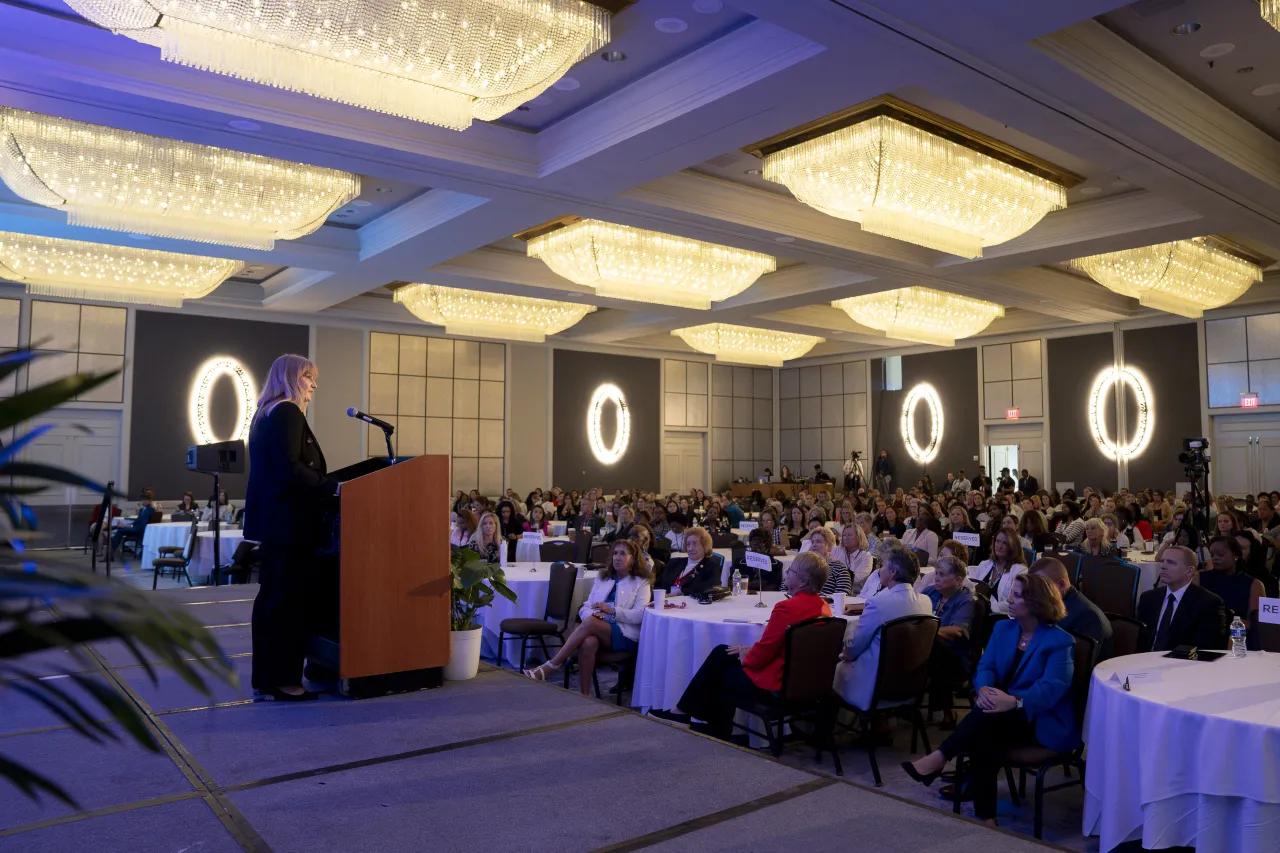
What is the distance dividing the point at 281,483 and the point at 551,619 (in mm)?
4039

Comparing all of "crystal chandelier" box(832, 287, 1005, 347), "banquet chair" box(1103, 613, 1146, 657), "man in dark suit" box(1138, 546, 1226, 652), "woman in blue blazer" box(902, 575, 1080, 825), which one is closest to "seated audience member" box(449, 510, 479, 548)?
"woman in blue blazer" box(902, 575, 1080, 825)

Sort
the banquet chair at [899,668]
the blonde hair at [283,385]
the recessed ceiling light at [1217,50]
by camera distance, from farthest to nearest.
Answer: the recessed ceiling light at [1217,50], the banquet chair at [899,668], the blonde hair at [283,385]

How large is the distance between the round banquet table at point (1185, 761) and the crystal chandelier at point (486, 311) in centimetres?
1167

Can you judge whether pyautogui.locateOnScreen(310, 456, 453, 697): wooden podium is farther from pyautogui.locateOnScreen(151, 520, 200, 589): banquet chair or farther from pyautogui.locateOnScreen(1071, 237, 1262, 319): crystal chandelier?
pyautogui.locateOnScreen(1071, 237, 1262, 319): crystal chandelier

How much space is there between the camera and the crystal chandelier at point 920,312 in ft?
48.0

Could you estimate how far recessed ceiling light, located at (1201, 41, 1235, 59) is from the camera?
675 cm

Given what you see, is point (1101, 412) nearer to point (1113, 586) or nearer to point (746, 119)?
point (1113, 586)

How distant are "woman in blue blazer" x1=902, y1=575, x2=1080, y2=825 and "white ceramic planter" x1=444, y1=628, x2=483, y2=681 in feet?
6.52

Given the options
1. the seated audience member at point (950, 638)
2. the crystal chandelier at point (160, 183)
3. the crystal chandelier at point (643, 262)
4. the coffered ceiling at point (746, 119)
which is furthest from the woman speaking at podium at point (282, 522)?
the crystal chandelier at point (643, 262)

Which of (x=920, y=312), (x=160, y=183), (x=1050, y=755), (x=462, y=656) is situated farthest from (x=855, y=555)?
(x=920, y=312)

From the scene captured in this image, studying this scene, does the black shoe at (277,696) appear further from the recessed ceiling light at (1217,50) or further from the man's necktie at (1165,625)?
the recessed ceiling light at (1217,50)

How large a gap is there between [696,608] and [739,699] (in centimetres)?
116

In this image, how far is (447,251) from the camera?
11.5 meters

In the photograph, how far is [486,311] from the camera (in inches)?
577
